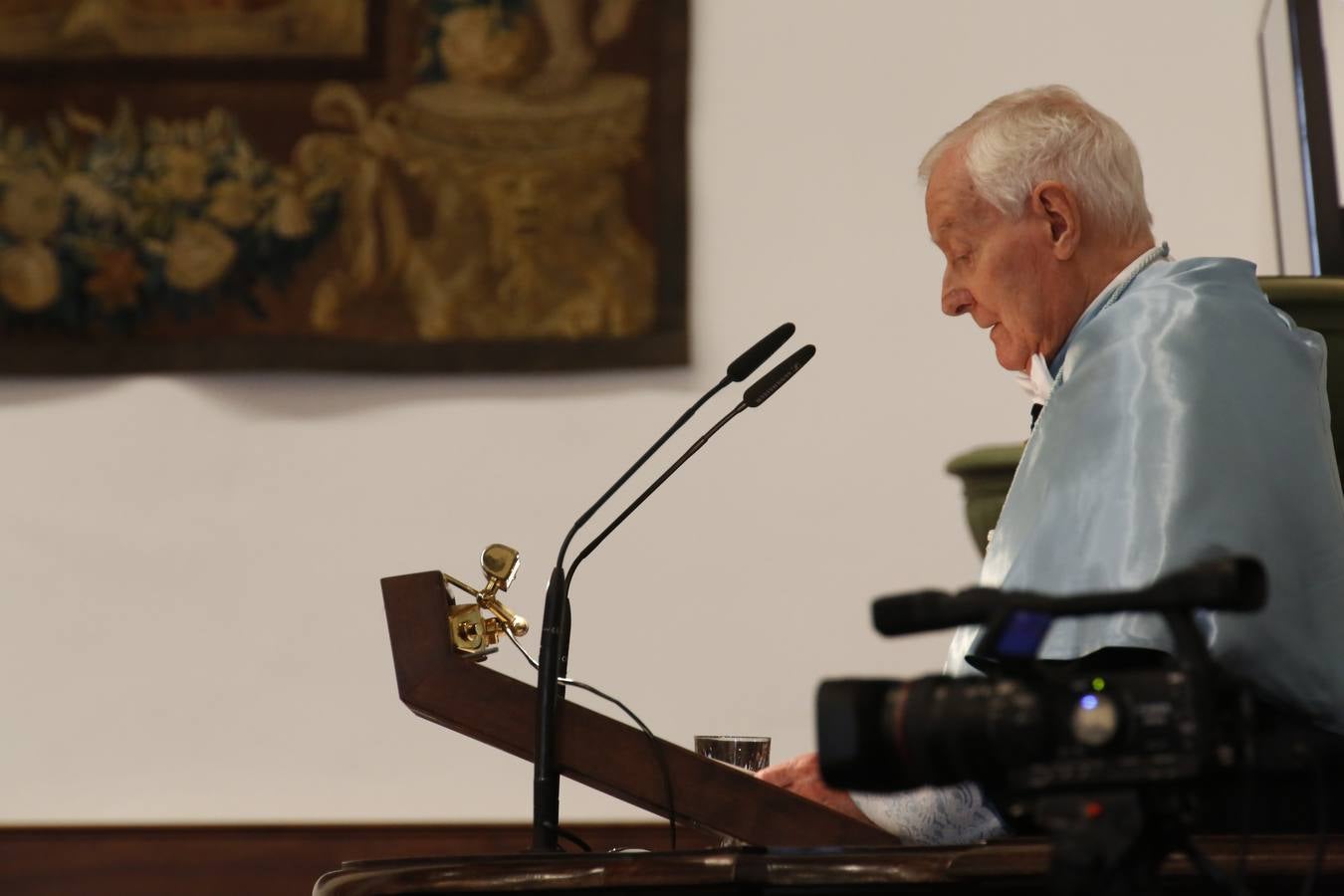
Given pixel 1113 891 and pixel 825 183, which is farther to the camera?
pixel 825 183

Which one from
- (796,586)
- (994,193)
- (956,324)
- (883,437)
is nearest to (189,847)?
(796,586)

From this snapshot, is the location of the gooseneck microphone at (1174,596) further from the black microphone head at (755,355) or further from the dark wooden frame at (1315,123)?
the dark wooden frame at (1315,123)

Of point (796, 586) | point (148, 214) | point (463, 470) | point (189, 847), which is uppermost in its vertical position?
point (148, 214)

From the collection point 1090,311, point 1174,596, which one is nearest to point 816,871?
point 1174,596

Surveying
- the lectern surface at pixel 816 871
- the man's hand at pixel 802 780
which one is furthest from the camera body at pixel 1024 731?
the man's hand at pixel 802 780

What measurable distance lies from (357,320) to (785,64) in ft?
4.27

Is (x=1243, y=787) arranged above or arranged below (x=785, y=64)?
below

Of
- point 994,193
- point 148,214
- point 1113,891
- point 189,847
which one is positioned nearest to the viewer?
point 1113,891

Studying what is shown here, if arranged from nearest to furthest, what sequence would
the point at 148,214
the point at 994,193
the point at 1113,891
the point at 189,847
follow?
the point at 1113,891
the point at 994,193
the point at 189,847
the point at 148,214

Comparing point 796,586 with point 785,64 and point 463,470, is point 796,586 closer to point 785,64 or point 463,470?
point 463,470

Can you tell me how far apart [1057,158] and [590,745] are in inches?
43.6

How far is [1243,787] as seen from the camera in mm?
1103

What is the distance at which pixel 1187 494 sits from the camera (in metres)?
1.82

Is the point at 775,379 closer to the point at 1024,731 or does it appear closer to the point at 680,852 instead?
the point at 680,852
